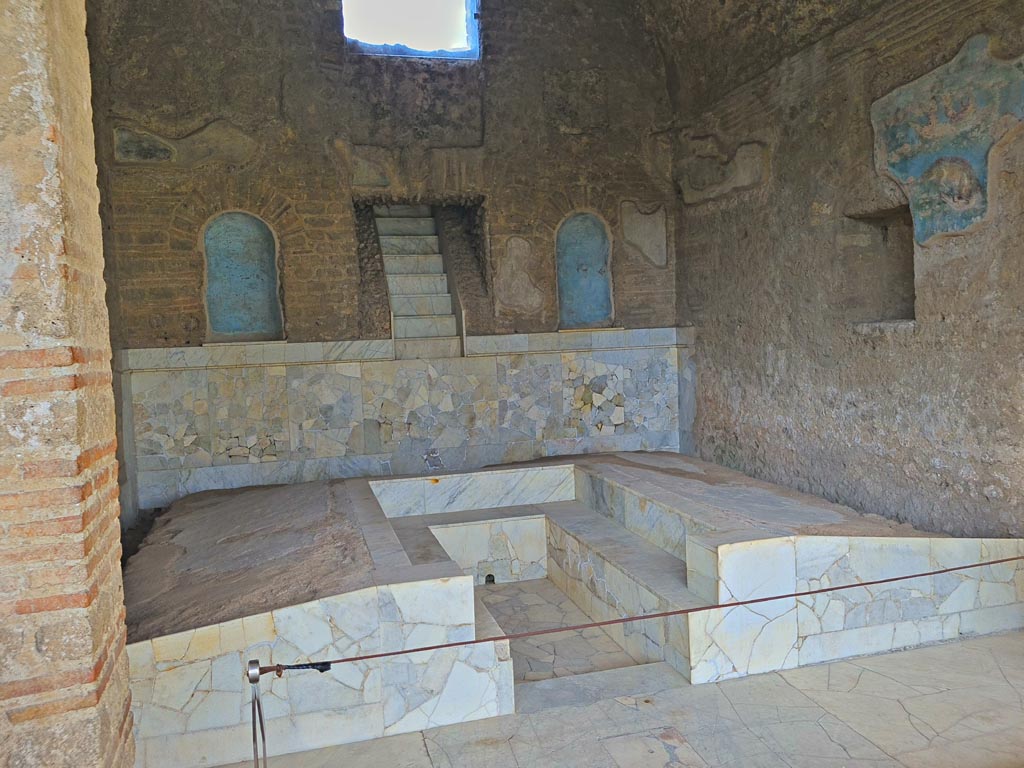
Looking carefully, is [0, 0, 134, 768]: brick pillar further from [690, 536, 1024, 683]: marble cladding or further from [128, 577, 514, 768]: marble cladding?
[690, 536, 1024, 683]: marble cladding

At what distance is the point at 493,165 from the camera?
7.66 m

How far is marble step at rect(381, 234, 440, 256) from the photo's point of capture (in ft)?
26.1

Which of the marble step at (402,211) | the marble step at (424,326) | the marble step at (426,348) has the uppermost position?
the marble step at (402,211)

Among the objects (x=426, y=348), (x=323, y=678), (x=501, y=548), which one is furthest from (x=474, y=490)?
(x=323, y=678)

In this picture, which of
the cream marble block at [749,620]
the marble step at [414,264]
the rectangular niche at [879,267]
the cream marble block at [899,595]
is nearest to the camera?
the cream marble block at [749,620]

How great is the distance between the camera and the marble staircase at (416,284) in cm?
740

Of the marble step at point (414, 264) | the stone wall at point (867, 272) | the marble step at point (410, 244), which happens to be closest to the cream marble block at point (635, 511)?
the stone wall at point (867, 272)

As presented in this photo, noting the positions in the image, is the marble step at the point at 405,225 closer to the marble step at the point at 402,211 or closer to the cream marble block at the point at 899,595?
the marble step at the point at 402,211

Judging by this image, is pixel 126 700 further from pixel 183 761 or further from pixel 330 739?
pixel 330 739

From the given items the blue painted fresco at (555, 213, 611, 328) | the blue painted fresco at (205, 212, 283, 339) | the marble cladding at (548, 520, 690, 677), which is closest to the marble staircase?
the blue painted fresco at (205, 212, 283, 339)

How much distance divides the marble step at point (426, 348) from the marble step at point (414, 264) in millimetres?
893

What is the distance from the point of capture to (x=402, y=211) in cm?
833

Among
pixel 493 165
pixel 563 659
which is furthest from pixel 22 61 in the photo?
pixel 493 165

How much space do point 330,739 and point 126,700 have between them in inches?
44.6
